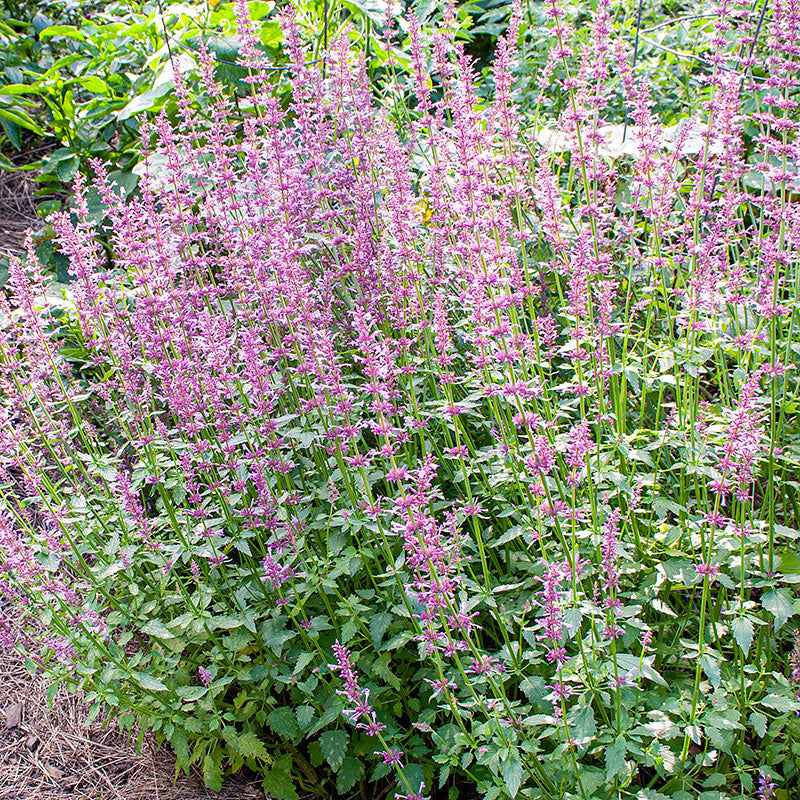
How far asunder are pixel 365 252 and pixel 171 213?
0.87 meters

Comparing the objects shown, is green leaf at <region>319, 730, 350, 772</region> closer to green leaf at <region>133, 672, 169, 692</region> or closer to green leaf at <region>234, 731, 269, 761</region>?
green leaf at <region>234, 731, 269, 761</region>

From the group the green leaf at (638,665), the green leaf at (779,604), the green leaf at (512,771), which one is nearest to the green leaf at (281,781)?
the green leaf at (512,771)

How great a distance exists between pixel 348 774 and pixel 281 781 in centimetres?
30

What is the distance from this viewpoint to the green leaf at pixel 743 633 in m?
2.41

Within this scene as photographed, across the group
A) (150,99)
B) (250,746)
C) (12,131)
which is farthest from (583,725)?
(12,131)

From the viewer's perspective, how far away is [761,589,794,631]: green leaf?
8.38 ft

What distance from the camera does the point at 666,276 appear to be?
3393 mm

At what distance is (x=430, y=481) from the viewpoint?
9.66 feet

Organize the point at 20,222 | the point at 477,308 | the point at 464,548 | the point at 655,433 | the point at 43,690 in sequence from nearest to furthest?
the point at 477,308 < the point at 655,433 < the point at 464,548 < the point at 43,690 < the point at 20,222

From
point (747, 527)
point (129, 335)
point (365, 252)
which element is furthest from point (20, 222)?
point (747, 527)

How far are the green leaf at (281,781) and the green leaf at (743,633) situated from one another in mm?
1886

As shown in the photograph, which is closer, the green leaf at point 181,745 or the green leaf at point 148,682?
the green leaf at point 148,682

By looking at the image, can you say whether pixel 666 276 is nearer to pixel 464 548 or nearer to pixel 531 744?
pixel 464 548

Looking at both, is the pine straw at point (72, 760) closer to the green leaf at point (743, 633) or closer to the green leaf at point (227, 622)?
the green leaf at point (227, 622)
